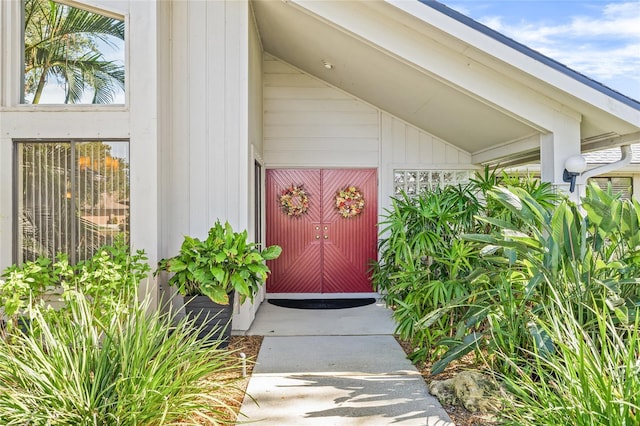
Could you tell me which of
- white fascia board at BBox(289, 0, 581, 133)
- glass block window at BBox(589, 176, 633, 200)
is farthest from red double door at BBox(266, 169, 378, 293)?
glass block window at BBox(589, 176, 633, 200)

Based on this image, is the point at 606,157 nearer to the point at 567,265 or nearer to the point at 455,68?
the point at 455,68

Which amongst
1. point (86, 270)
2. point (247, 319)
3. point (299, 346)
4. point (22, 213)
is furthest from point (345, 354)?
point (22, 213)

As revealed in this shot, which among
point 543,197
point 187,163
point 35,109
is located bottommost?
point 543,197

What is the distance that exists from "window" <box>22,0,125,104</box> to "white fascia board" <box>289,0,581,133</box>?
2083 mm

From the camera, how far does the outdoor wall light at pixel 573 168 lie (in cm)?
451

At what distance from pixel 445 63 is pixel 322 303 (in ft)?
12.9

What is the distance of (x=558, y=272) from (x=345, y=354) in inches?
84.9

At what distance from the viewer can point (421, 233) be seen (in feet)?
15.1

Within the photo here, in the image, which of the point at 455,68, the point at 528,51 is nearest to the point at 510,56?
the point at 528,51

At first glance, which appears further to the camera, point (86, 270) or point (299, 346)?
point (299, 346)

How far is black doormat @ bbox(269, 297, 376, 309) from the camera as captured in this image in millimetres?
6660

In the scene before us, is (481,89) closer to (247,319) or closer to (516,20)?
(247,319)

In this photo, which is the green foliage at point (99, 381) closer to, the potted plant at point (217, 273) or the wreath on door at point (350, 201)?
the potted plant at point (217, 273)

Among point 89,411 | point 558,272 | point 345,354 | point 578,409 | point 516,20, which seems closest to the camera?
point 578,409
